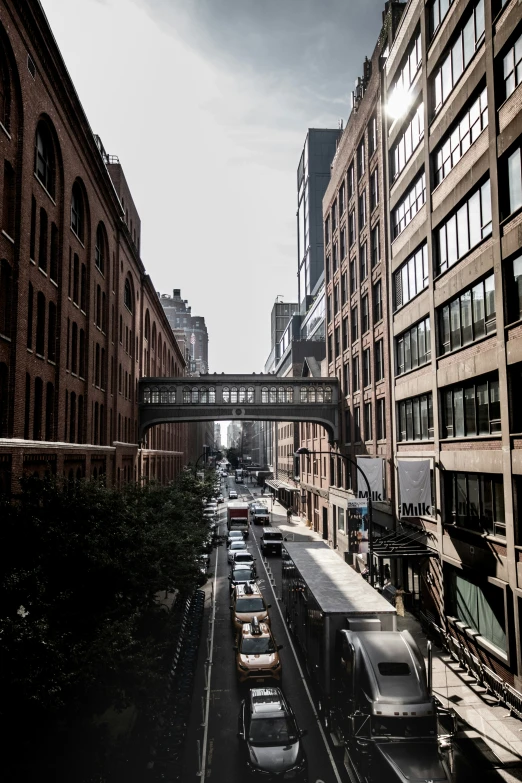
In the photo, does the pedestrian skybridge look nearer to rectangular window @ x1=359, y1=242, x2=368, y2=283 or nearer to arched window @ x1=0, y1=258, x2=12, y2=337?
rectangular window @ x1=359, y1=242, x2=368, y2=283

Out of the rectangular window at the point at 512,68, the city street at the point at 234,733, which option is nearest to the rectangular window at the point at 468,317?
the rectangular window at the point at 512,68

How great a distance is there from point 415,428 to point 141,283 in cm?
3242

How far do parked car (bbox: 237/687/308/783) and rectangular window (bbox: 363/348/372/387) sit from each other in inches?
1107

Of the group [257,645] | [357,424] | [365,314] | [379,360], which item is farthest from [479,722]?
[365,314]

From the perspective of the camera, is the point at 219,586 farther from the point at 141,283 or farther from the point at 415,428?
the point at 141,283

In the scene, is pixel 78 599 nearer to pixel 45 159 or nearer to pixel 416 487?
pixel 416 487

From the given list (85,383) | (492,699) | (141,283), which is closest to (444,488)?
(492,699)

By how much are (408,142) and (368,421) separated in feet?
61.3

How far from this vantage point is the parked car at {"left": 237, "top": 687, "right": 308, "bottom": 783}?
1430 centimetres


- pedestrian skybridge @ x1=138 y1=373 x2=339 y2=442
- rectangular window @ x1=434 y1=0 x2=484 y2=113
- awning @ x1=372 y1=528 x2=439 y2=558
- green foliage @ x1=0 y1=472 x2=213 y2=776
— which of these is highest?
rectangular window @ x1=434 y1=0 x2=484 y2=113

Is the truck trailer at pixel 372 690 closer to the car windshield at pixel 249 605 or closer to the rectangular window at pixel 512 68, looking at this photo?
the car windshield at pixel 249 605

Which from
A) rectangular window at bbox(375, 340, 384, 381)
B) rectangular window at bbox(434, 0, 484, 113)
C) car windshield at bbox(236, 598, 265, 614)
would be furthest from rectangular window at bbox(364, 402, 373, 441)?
rectangular window at bbox(434, 0, 484, 113)

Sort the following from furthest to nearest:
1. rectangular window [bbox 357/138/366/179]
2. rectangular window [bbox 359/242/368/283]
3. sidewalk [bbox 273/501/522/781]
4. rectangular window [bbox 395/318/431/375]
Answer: rectangular window [bbox 357/138/366/179] → rectangular window [bbox 359/242/368/283] → rectangular window [bbox 395/318/431/375] → sidewalk [bbox 273/501/522/781]

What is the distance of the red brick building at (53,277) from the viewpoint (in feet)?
71.8
